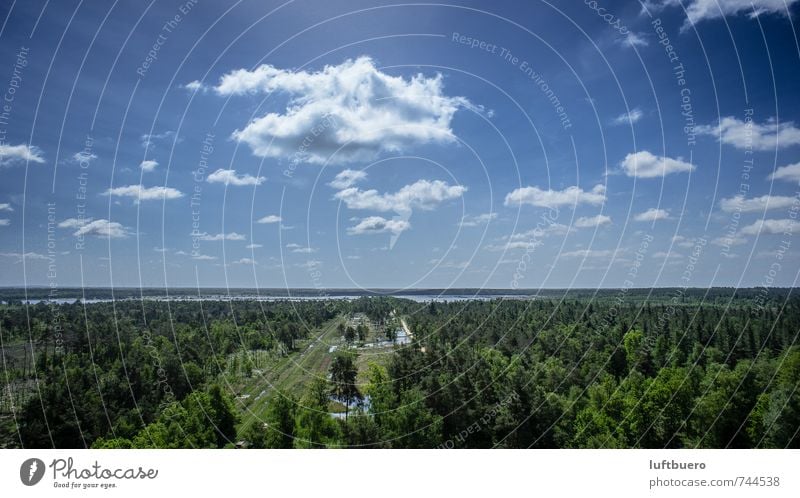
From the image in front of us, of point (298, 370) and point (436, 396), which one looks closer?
point (436, 396)
